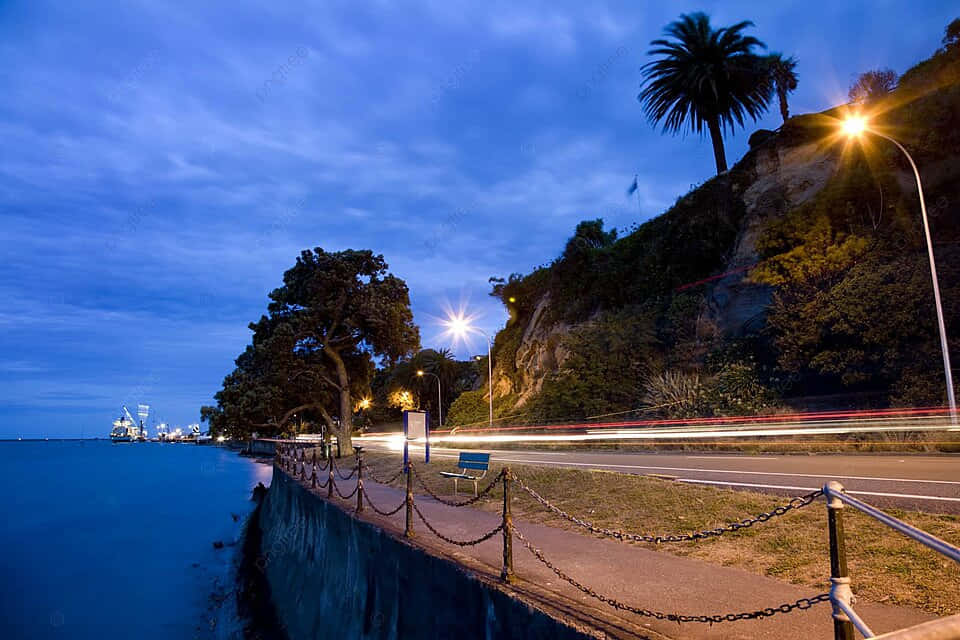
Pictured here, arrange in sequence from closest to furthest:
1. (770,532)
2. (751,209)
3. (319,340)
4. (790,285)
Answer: (770,532)
(790,285)
(319,340)
(751,209)

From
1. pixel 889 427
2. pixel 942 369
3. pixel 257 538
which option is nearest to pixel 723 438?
pixel 889 427

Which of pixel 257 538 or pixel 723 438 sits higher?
pixel 723 438

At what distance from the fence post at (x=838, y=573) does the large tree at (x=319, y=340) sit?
24.3 meters

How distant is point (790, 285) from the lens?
79.0 ft

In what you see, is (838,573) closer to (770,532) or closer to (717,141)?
(770,532)

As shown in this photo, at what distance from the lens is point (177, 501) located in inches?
1693

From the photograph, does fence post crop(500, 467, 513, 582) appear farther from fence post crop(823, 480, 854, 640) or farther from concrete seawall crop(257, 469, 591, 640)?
fence post crop(823, 480, 854, 640)

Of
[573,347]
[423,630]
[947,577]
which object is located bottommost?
[423,630]

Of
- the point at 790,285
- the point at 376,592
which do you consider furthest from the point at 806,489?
the point at 790,285

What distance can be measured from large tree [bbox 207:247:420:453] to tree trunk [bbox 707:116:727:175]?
22.7 meters

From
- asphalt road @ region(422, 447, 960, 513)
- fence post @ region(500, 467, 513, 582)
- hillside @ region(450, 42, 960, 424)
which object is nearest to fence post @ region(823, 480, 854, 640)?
fence post @ region(500, 467, 513, 582)

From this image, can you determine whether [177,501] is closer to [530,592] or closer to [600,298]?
[600,298]

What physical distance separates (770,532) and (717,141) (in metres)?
35.7

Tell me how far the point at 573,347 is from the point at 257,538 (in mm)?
17739
